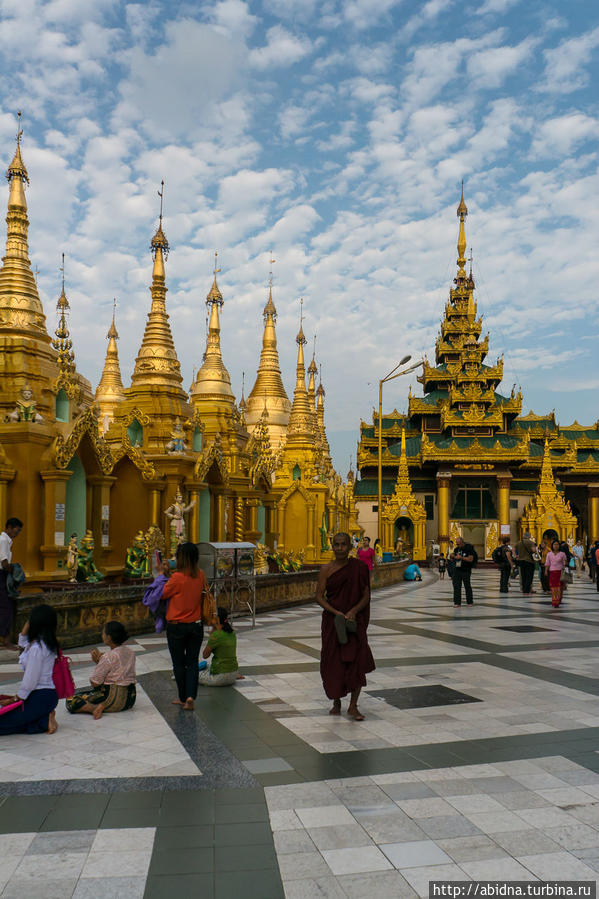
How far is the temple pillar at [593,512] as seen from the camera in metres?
54.2

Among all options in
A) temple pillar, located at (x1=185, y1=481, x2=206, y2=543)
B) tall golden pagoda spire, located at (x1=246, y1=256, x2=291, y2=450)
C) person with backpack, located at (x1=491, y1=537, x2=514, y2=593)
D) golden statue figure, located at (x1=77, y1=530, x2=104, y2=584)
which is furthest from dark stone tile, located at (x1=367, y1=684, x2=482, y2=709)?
tall golden pagoda spire, located at (x1=246, y1=256, x2=291, y2=450)

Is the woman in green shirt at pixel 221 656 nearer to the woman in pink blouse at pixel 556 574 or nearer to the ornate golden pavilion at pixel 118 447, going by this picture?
the ornate golden pavilion at pixel 118 447

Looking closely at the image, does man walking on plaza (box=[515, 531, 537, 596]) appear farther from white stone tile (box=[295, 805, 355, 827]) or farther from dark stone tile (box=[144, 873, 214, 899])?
dark stone tile (box=[144, 873, 214, 899])

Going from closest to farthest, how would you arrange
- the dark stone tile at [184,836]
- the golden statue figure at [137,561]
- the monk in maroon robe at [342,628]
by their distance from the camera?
1. the dark stone tile at [184,836]
2. the monk in maroon robe at [342,628]
3. the golden statue figure at [137,561]

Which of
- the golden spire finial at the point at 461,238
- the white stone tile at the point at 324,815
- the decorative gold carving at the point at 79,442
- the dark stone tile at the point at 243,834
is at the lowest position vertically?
the dark stone tile at the point at 243,834

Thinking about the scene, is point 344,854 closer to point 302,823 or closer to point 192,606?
point 302,823

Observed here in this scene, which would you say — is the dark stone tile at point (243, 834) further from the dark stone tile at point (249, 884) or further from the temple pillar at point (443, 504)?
the temple pillar at point (443, 504)

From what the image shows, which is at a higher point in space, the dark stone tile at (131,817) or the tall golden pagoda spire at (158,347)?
the tall golden pagoda spire at (158,347)

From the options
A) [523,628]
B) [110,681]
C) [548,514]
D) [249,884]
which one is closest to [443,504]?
[548,514]

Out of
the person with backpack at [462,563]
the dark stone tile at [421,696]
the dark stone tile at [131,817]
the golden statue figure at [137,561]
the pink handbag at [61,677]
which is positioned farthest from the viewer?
the person with backpack at [462,563]

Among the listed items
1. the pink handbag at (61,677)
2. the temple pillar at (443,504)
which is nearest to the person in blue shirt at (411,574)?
the temple pillar at (443,504)

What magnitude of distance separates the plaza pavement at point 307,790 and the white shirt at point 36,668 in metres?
0.43

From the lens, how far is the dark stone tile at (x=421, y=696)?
766cm

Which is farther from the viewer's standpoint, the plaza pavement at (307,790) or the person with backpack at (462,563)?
the person with backpack at (462,563)
